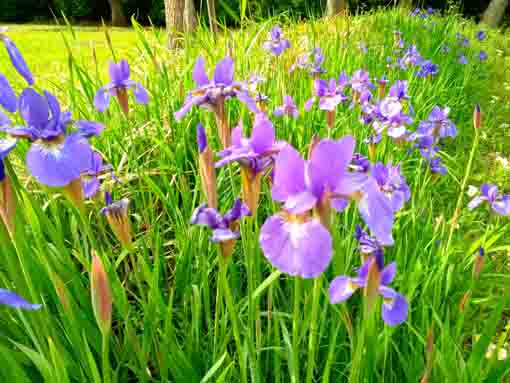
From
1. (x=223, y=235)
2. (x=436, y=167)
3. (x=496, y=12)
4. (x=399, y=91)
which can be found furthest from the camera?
(x=496, y=12)

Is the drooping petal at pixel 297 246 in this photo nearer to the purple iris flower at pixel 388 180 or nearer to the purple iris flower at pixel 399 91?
the purple iris flower at pixel 388 180

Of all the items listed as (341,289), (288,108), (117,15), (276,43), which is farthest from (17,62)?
(117,15)

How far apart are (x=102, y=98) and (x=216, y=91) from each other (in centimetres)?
56

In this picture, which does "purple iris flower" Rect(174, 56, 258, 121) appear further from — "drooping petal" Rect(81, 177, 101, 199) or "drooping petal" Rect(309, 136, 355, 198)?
"drooping petal" Rect(309, 136, 355, 198)

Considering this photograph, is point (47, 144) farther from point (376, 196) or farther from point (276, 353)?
point (276, 353)

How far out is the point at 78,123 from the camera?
2.95 ft

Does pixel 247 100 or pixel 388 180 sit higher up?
pixel 247 100

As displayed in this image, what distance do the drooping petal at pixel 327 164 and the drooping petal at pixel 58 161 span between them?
17.7 inches

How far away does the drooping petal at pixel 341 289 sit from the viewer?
0.89 m

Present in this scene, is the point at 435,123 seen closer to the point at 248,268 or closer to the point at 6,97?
the point at 248,268

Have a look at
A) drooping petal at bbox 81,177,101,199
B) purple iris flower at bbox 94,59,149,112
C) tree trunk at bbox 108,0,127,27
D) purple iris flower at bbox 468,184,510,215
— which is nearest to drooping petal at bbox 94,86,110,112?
purple iris flower at bbox 94,59,149,112

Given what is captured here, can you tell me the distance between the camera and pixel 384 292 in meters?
0.92

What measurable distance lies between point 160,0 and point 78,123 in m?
23.5

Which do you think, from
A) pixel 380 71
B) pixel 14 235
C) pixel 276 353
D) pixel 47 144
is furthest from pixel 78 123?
pixel 380 71
